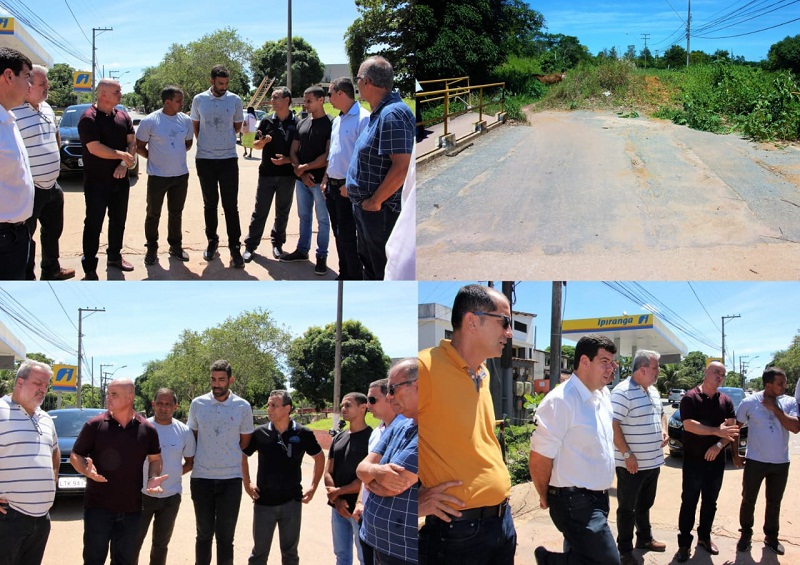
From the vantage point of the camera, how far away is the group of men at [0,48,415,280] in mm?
3342

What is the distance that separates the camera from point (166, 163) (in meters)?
4.84

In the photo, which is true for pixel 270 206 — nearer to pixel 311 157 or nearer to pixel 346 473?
pixel 311 157

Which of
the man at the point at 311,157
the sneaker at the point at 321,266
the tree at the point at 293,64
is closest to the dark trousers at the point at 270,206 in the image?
the man at the point at 311,157

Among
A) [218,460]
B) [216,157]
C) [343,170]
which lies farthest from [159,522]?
[216,157]

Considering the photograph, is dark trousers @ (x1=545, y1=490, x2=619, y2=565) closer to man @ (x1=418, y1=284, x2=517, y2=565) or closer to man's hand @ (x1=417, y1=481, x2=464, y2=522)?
man @ (x1=418, y1=284, x2=517, y2=565)

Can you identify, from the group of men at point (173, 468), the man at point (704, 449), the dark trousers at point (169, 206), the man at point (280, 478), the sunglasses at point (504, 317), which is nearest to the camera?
the sunglasses at point (504, 317)

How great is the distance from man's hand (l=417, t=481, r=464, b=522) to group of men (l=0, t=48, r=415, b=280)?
3.07ft

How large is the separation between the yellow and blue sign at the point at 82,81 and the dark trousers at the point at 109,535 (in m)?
3.36

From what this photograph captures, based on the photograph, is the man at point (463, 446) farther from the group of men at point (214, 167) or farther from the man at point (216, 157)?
the man at point (216, 157)

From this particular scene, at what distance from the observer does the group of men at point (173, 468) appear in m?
3.22

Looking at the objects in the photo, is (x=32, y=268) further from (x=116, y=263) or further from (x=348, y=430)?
(x=348, y=430)

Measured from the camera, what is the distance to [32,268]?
4.04m

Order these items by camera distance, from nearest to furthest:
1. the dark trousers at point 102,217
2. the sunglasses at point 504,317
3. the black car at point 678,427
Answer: the sunglasses at point 504,317 → the dark trousers at point 102,217 → the black car at point 678,427

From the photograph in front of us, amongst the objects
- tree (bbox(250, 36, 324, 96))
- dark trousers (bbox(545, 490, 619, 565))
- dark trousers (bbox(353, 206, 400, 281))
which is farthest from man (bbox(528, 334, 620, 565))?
tree (bbox(250, 36, 324, 96))
